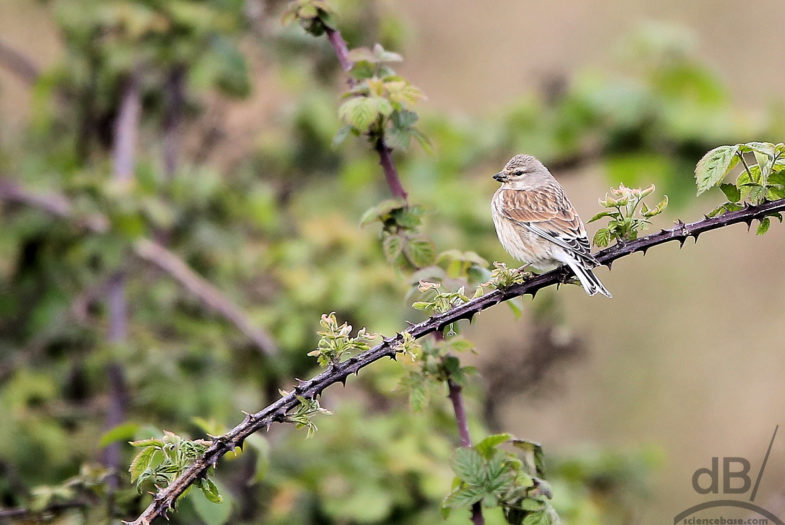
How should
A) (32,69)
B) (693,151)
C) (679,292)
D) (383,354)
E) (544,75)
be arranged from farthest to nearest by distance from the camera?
(679,292) → (544,75) → (693,151) → (32,69) → (383,354)

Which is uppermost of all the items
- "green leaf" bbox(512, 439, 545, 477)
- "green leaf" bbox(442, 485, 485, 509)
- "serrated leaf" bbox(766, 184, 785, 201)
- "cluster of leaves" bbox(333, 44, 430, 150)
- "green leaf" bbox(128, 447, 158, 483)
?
"cluster of leaves" bbox(333, 44, 430, 150)

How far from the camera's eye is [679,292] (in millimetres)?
9891

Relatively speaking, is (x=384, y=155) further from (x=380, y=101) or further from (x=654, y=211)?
(x=654, y=211)

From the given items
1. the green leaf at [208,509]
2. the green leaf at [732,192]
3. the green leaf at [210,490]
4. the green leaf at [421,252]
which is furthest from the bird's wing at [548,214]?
the green leaf at [210,490]

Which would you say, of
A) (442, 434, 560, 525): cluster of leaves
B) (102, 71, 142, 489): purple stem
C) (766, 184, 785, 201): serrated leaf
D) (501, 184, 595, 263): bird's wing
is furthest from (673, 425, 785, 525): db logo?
(102, 71, 142, 489): purple stem

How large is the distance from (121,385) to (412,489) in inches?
68.8

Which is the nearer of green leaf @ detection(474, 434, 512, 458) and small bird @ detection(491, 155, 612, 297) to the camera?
green leaf @ detection(474, 434, 512, 458)

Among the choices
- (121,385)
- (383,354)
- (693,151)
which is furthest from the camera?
(693,151)

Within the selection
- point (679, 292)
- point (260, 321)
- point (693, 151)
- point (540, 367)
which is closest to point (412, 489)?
point (540, 367)

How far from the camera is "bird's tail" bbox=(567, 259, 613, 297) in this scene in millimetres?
3129

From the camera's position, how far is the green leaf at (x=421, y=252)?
3100 millimetres

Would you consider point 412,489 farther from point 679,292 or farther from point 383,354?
point 679,292

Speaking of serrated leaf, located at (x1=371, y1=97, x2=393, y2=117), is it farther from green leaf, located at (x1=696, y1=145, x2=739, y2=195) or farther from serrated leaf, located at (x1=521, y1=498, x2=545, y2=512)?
serrated leaf, located at (x1=521, y1=498, x2=545, y2=512)

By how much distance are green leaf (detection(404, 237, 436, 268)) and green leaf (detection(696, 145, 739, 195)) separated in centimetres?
99
